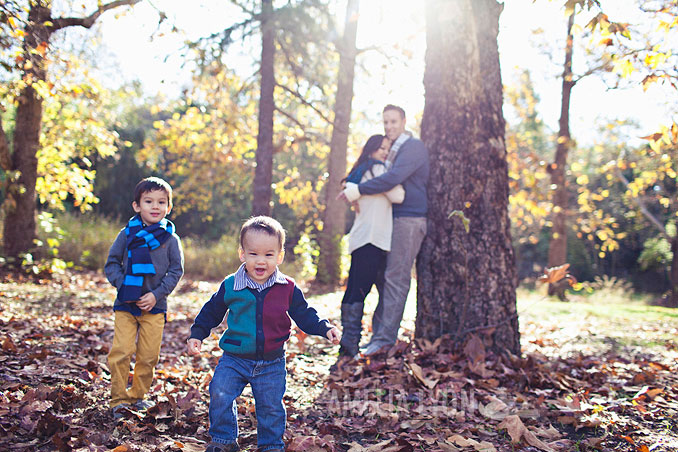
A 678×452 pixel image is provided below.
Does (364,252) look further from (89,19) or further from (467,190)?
(89,19)

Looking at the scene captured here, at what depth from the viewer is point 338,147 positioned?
43.1 feet

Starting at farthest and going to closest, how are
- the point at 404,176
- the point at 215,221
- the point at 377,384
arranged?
1. the point at 215,221
2. the point at 404,176
3. the point at 377,384

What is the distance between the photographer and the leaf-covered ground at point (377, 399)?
291 centimetres

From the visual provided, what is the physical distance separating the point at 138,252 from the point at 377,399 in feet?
6.32

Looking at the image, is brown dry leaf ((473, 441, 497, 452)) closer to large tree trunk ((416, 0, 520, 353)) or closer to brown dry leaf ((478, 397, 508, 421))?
brown dry leaf ((478, 397, 508, 421))

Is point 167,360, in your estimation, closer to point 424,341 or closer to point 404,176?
point 424,341

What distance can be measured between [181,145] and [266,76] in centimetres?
530

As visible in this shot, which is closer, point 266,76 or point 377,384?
point 377,384

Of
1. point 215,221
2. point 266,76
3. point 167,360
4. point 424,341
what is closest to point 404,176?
point 424,341

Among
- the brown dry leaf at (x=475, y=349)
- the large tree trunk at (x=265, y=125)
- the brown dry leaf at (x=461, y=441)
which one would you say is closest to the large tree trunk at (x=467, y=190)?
the brown dry leaf at (x=475, y=349)

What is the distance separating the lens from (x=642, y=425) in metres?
3.30

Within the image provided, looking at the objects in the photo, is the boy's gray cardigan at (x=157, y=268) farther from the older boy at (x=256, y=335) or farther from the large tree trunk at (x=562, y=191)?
the large tree trunk at (x=562, y=191)

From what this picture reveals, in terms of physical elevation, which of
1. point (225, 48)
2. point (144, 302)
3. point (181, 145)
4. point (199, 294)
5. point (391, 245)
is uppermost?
point (225, 48)

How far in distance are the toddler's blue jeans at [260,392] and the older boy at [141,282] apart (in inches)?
37.3
